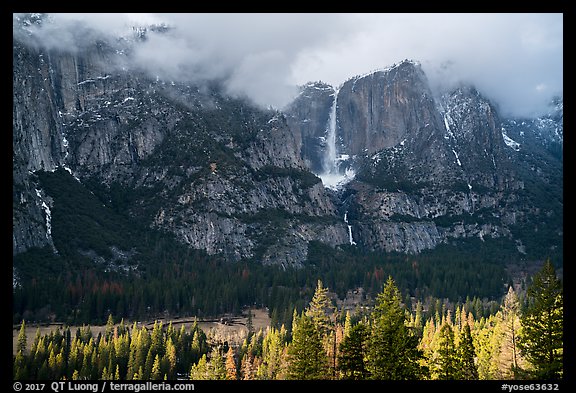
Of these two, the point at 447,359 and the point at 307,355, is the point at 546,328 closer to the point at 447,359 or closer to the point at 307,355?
the point at 447,359

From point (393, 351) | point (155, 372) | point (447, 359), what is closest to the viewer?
point (393, 351)

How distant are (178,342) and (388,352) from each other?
241ft

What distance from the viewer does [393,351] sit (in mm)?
46062

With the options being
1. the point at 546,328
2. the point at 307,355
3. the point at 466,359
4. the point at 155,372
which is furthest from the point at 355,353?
the point at 155,372

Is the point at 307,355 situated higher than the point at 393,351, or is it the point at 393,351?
the point at 393,351

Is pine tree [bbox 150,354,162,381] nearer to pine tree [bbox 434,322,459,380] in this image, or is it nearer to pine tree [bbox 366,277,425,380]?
pine tree [bbox 366,277,425,380]

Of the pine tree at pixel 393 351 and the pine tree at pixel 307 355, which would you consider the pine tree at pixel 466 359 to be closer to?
the pine tree at pixel 393 351

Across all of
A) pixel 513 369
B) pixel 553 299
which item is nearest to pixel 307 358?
pixel 513 369

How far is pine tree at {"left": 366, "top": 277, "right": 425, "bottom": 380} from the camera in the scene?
4562 cm

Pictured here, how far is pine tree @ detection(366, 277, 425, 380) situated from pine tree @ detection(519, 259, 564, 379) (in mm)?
9459

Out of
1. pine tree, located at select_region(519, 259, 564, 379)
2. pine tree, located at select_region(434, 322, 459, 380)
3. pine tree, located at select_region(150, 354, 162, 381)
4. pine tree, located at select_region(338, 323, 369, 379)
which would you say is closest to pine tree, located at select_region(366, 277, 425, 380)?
pine tree, located at select_region(338, 323, 369, 379)

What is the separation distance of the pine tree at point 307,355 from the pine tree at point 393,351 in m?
4.90

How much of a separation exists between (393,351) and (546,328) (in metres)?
12.8
